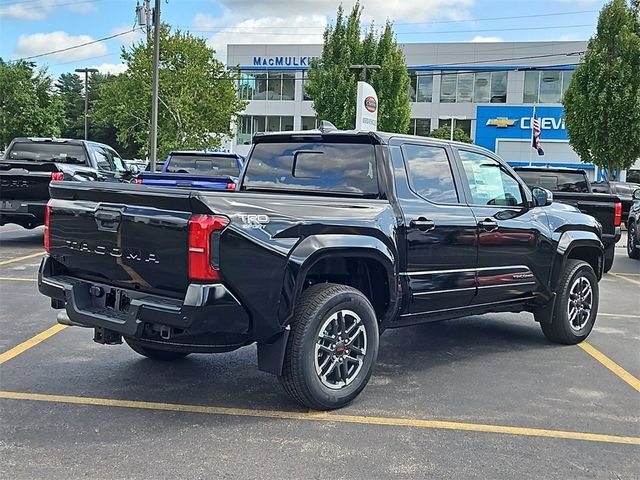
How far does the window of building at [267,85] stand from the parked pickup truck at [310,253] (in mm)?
49740

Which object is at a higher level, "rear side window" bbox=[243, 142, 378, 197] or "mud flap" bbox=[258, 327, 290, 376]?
"rear side window" bbox=[243, 142, 378, 197]

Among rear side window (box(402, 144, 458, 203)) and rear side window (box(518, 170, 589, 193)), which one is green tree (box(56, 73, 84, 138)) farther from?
rear side window (box(402, 144, 458, 203))

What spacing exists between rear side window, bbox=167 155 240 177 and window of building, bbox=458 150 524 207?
7.78 m

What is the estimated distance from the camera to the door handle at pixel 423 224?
5.00m

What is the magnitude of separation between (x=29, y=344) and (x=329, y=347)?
296 cm

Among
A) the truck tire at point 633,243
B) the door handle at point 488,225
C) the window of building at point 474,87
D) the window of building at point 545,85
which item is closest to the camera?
the door handle at point 488,225

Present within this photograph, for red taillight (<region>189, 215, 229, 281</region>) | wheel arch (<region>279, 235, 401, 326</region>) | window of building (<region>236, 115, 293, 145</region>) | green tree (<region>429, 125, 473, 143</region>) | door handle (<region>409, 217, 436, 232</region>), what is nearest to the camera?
red taillight (<region>189, 215, 229, 281</region>)

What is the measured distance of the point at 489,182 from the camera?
5922 mm

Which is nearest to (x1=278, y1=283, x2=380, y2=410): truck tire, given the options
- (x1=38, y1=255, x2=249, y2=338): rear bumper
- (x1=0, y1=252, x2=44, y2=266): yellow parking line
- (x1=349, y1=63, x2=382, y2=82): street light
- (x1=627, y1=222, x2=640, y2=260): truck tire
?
(x1=38, y1=255, x2=249, y2=338): rear bumper

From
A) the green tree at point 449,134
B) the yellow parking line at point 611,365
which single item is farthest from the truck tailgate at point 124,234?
the green tree at point 449,134

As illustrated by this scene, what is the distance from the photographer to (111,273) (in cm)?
432

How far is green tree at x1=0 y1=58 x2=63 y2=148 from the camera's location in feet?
132

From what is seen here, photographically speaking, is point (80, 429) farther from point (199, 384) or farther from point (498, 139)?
point (498, 139)

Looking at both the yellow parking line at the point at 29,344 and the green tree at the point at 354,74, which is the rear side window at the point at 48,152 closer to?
the yellow parking line at the point at 29,344
